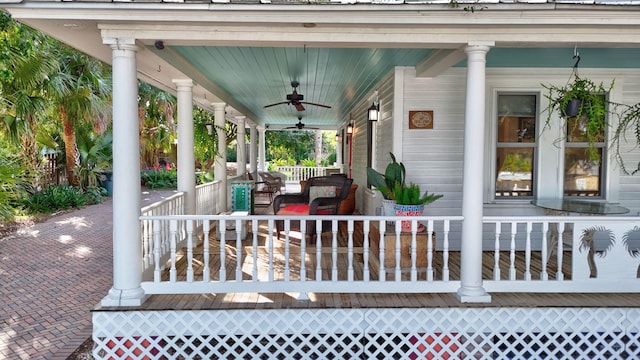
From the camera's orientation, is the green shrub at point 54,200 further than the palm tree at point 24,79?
Yes

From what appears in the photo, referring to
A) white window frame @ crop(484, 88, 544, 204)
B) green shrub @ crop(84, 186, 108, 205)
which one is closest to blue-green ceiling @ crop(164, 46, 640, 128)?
white window frame @ crop(484, 88, 544, 204)

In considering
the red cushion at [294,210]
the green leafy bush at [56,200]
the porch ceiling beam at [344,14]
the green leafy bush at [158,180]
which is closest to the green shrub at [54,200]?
the green leafy bush at [56,200]

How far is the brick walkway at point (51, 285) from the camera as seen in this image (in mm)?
3918

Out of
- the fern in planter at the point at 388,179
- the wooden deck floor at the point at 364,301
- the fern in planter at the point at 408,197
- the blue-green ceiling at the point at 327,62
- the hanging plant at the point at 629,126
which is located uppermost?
the blue-green ceiling at the point at 327,62

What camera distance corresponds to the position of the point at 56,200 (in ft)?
37.4

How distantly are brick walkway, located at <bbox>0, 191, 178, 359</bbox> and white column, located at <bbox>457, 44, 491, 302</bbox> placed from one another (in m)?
3.42

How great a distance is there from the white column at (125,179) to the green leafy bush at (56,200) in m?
8.92

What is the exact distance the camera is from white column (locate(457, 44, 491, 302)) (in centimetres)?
372

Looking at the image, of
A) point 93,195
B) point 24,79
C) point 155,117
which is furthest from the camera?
point 155,117

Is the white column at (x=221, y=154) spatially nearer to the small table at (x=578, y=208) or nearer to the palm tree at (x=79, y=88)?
the palm tree at (x=79, y=88)

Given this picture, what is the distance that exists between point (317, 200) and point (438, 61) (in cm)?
251

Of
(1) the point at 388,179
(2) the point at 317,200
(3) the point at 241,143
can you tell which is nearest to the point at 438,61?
(1) the point at 388,179

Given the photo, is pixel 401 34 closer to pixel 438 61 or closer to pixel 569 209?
pixel 438 61

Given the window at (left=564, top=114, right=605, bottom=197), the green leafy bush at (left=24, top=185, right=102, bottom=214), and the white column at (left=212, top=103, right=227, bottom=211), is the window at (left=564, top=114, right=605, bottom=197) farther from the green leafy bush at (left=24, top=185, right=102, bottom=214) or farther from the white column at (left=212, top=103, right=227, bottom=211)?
the green leafy bush at (left=24, top=185, right=102, bottom=214)
